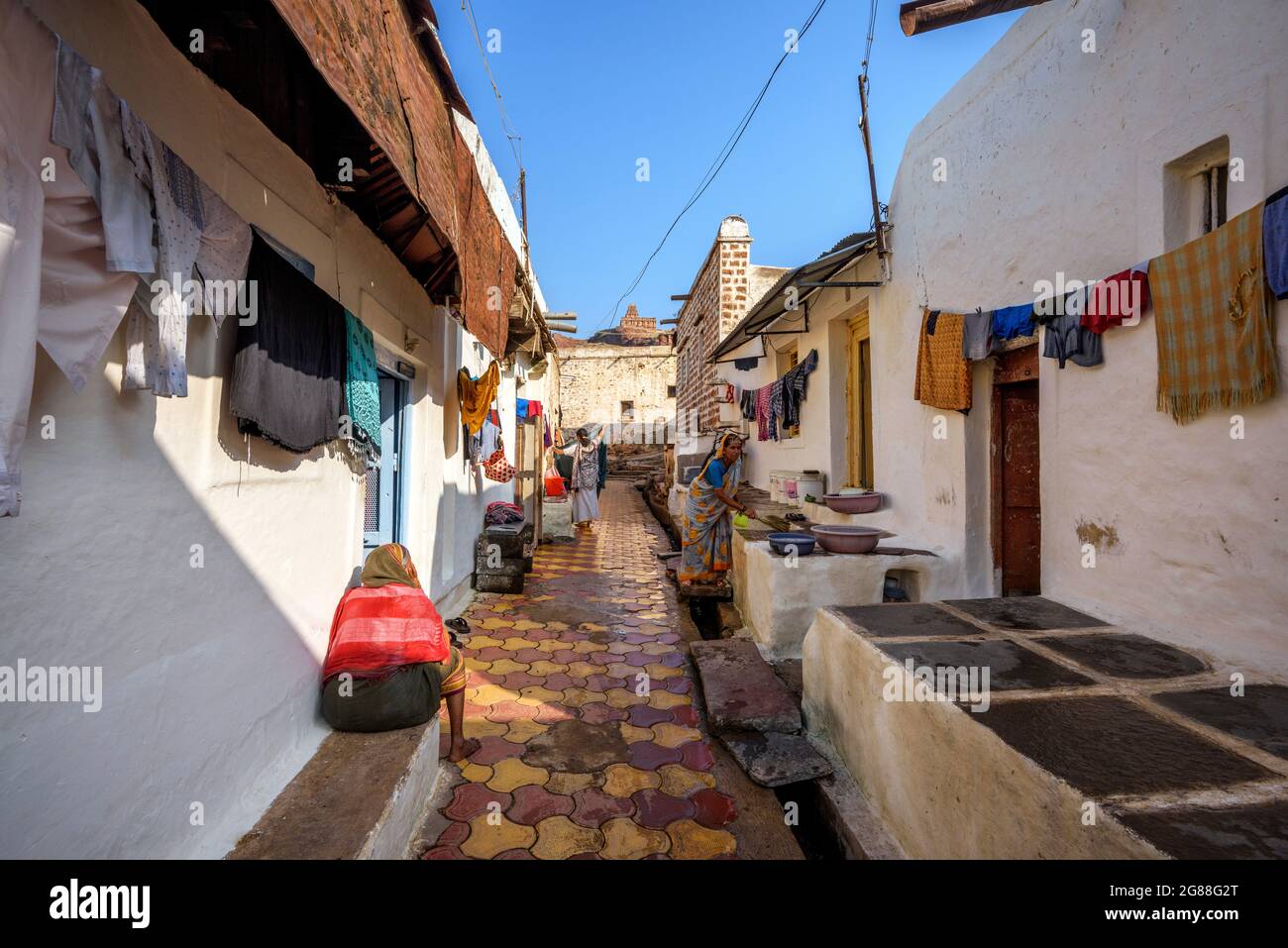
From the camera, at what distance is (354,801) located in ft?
7.27

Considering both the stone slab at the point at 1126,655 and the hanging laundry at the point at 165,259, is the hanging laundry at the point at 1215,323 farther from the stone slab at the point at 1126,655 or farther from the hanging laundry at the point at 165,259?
the hanging laundry at the point at 165,259

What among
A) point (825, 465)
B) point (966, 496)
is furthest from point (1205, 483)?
point (825, 465)

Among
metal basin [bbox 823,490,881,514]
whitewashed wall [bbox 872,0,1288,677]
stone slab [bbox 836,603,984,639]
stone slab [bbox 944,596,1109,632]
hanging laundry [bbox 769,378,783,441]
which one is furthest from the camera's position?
hanging laundry [bbox 769,378,783,441]

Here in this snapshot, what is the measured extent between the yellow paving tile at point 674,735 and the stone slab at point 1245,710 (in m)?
2.15

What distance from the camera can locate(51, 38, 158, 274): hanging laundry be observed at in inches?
52.6

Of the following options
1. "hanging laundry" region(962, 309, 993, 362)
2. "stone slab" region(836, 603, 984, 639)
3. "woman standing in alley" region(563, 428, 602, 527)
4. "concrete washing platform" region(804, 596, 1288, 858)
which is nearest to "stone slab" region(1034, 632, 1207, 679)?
"concrete washing platform" region(804, 596, 1288, 858)

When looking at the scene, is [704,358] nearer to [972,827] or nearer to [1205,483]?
[1205,483]

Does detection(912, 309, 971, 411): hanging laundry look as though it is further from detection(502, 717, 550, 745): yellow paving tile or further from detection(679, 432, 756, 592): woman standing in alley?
detection(502, 717, 550, 745): yellow paving tile

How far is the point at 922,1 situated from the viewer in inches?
115

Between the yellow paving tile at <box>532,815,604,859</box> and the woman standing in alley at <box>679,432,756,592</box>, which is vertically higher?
the woman standing in alley at <box>679,432,756,592</box>

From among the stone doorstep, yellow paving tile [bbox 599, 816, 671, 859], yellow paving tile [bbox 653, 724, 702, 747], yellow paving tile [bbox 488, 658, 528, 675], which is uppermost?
the stone doorstep

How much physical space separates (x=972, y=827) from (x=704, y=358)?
401 inches

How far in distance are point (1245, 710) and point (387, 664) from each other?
3.47 meters

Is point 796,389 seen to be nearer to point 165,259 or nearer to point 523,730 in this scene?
point 523,730
